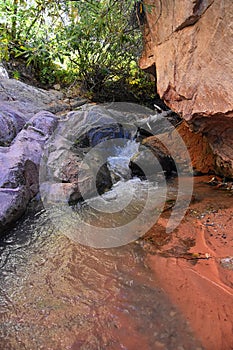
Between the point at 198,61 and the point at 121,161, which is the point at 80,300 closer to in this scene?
the point at 198,61

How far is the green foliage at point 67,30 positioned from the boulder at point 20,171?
53.2 inches

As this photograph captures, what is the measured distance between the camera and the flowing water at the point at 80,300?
1876 mm

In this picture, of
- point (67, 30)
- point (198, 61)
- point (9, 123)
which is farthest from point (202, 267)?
point (9, 123)

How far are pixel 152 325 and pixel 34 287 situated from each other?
115cm

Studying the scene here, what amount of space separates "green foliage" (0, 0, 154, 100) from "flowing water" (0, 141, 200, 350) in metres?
2.33

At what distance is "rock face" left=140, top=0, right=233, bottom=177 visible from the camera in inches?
116

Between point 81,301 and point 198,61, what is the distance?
3083mm

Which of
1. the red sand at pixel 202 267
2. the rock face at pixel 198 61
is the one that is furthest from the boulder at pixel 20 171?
the rock face at pixel 198 61

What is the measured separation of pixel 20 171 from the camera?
3746 mm

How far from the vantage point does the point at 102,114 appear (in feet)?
20.8

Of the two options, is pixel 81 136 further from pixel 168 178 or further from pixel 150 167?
pixel 168 178

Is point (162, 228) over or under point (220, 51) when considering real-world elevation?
under

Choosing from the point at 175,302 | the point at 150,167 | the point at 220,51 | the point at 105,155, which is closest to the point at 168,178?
the point at 150,167

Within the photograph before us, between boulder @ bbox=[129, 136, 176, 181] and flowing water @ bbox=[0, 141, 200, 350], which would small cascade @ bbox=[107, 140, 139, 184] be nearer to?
boulder @ bbox=[129, 136, 176, 181]
